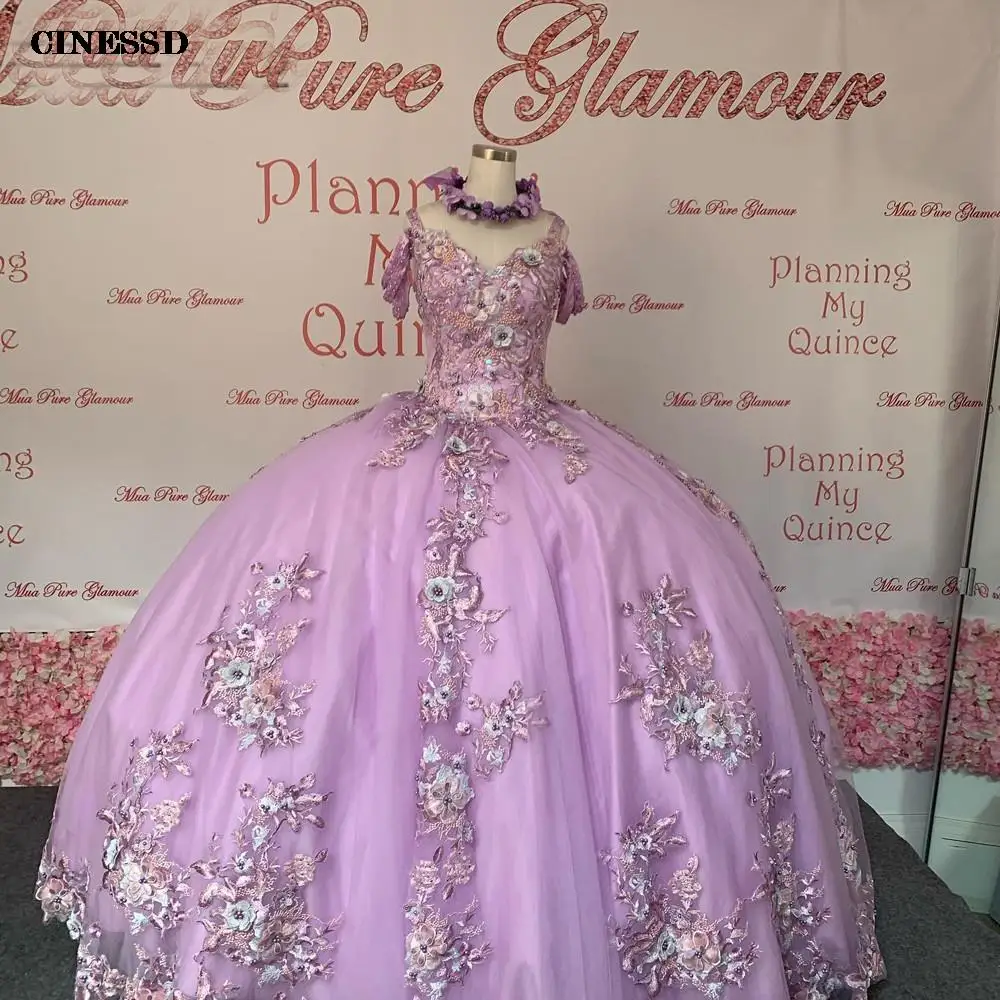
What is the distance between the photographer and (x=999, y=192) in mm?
2141

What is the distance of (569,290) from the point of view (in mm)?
1535

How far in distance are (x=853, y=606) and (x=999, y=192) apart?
100 cm

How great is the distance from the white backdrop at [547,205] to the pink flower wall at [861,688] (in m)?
0.11

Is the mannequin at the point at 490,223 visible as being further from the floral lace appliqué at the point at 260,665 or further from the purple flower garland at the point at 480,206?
the floral lace appliqué at the point at 260,665

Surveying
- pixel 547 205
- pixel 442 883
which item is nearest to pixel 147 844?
pixel 442 883

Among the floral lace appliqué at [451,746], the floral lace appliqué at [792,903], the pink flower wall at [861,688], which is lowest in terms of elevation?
the pink flower wall at [861,688]

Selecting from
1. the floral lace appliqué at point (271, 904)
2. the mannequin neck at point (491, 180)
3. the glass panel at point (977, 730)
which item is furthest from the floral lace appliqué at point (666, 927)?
the glass panel at point (977, 730)

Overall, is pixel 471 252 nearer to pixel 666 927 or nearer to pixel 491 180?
pixel 491 180

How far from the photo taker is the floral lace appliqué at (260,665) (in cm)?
115

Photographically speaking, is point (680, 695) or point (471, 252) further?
point (471, 252)

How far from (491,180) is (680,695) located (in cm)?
82

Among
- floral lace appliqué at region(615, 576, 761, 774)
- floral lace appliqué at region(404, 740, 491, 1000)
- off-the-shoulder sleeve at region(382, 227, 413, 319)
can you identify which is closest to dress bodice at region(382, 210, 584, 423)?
off-the-shoulder sleeve at region(382, 227, 413, 319)

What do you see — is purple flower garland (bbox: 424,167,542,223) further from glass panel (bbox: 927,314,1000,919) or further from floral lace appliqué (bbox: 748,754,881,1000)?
glass panel (bbox: 927,314,1000,919)

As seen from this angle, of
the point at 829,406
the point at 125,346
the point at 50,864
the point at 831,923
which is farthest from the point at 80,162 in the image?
the point at 831,923
